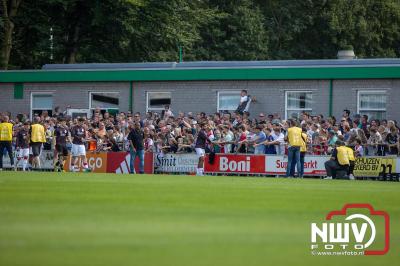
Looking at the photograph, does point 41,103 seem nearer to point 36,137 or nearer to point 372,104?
point 36,137

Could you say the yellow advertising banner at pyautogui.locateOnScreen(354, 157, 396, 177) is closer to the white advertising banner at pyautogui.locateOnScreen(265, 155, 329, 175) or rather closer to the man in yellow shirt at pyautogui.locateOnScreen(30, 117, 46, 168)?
the white advertising banner at pyautogui.locateOnScreen(265, 155, 329, 175)

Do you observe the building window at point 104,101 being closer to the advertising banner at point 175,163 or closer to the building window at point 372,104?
the advertising banner at point 175,163

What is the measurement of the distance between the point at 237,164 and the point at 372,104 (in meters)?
6.74

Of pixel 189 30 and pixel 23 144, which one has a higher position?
pixel 189 30

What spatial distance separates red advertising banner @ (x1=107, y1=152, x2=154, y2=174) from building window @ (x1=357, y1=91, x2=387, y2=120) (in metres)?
8.44

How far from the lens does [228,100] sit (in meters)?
40.7

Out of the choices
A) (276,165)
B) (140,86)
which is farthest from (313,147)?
(140,86)

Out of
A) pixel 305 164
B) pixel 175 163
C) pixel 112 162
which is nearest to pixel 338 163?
pixel 305 164

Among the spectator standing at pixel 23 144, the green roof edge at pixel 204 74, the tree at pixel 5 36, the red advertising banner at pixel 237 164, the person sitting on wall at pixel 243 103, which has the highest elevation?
the tree at pixel 5 36

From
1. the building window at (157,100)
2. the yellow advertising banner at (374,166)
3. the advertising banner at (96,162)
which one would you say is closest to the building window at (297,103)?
the building window at (157,100)

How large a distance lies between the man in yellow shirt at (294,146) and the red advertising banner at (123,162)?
6.38 metres

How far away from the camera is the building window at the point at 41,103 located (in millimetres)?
44250

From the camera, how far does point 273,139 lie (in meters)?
34.0

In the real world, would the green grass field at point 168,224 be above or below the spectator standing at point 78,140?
below
